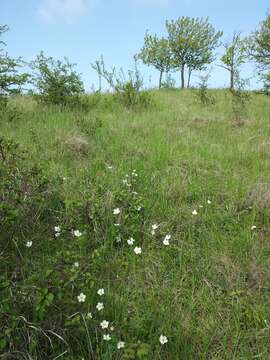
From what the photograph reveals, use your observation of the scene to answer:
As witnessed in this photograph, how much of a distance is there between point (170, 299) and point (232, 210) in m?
1.35

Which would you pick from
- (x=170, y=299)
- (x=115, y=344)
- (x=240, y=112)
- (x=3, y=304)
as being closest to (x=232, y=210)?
(x=170, y=299)

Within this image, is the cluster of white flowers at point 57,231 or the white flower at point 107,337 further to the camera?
the cluster of white flowers at point 57,231

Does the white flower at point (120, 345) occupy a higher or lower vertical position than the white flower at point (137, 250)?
lower

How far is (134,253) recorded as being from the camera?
2.18 meters

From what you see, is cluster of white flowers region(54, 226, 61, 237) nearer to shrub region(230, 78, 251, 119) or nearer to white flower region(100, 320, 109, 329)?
white flower region(100, 320, 109, 329)

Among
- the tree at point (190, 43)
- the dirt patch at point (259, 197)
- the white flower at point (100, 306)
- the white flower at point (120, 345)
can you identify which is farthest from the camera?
the tree at point (190, 43)

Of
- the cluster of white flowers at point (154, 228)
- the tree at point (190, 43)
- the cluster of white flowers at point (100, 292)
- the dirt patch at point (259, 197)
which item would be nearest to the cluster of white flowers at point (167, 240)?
the cluster of white flowers at point (154, 228)

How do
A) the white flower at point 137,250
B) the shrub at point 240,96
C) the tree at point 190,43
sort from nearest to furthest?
the white flower at point 137,250 → the shrub at point 240,96 → the tree at point 190,43

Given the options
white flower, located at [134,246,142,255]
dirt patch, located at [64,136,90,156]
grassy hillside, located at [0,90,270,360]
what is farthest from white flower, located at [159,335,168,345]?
dirt patch, located at [64,136,90,156]

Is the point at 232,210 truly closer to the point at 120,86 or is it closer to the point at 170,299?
the point at 170,299

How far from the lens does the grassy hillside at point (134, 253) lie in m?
1.47

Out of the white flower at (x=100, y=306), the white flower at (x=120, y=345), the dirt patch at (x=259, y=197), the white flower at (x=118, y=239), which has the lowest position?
the white flower at (x=120, y=345)

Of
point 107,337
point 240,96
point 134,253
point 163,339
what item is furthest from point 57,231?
point 240,96

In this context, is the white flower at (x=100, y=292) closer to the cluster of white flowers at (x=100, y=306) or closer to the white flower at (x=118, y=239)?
the cluster of white flowers at (x=100, y=306)
